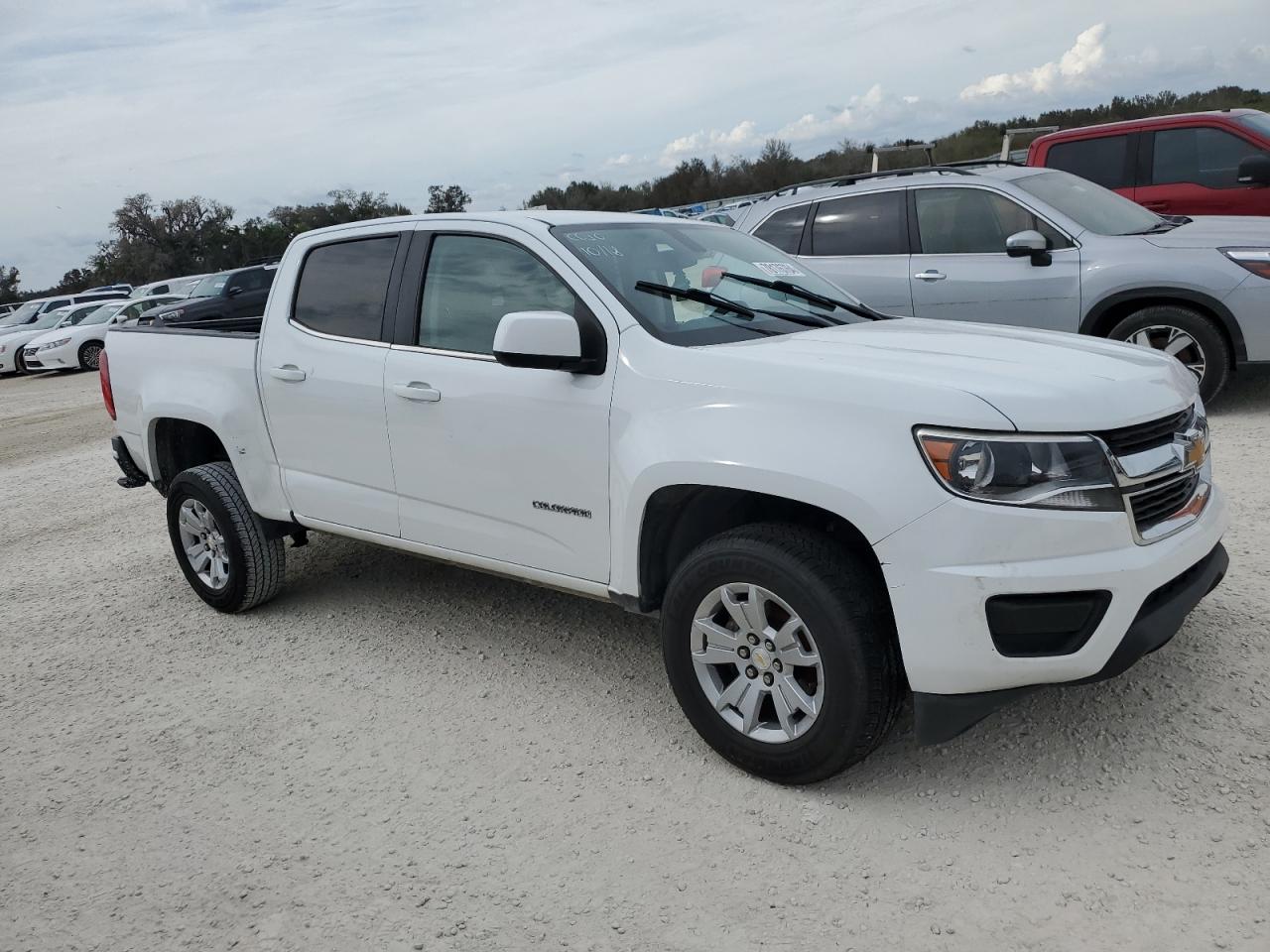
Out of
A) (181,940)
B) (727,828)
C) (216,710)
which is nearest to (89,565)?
(216,710)

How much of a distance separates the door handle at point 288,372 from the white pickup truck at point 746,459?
1.6 inches

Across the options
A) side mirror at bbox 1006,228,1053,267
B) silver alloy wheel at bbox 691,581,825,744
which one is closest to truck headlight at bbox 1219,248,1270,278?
side mirror at bbox 1006,228,1053,267

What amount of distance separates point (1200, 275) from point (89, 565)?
7280 millimetres

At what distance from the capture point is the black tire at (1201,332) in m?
6.94

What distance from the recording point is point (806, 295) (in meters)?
4.20

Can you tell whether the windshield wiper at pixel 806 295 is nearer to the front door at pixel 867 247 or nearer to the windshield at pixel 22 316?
the front door at pixel 867 247

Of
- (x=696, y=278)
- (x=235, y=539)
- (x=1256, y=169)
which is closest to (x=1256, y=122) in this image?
(x=1256, y=169)

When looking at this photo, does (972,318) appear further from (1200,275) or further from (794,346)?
(794,346)

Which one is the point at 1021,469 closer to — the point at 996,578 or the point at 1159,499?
the point at 996,578

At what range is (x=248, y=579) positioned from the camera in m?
5.11

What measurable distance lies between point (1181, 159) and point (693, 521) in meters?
7.58

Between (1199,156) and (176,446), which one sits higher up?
(1199,156)

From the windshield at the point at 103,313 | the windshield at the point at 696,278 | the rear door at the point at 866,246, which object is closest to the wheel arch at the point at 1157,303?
the rear door at the point at 866,246

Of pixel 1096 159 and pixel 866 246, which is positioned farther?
pixel 1096 159
